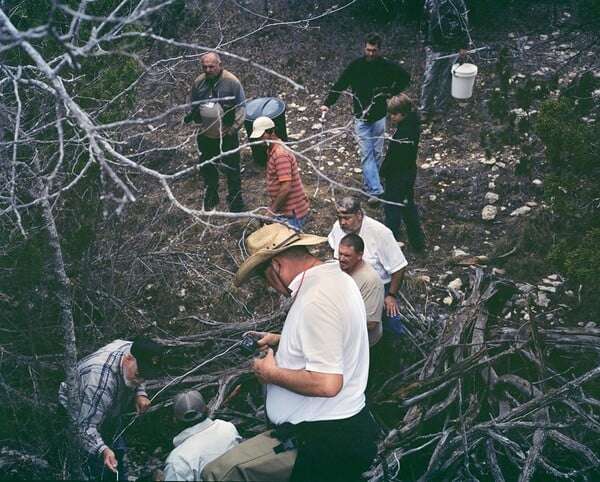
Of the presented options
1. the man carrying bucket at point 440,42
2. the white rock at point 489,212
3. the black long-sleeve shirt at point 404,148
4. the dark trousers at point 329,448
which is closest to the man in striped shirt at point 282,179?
the black long-sleeve shirt at point 404,148

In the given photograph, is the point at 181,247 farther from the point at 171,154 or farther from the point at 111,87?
the point at 171,154

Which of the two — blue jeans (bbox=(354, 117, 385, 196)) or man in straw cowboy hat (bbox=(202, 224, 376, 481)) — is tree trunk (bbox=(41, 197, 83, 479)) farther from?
blue jeans (bbox=(354, 117, 385, 196))

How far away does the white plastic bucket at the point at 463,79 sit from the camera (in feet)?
28.5

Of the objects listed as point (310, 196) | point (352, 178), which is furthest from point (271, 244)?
point (352, 178)

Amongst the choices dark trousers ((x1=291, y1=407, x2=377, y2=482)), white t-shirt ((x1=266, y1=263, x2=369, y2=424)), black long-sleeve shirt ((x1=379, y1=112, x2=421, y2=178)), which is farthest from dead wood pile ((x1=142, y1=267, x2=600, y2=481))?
black long-sleeve shirt ((x1=379, y1=112, x2=421, y2=178))

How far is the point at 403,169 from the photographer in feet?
21.1

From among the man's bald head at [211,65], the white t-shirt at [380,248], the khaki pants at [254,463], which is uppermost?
the man's bald head at [211,65]

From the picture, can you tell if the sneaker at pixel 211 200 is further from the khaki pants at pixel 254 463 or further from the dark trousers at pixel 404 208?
the khaki pants at pixel 254 463

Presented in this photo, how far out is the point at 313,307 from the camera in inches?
126

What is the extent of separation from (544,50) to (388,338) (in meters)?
6.61

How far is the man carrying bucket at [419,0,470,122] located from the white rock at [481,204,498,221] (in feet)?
6.58

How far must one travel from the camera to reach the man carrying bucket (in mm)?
8734

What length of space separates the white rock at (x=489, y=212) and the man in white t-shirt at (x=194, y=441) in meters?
4.60

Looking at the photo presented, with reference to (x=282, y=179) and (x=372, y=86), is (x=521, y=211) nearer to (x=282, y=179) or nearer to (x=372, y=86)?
(x=372, y=86)
